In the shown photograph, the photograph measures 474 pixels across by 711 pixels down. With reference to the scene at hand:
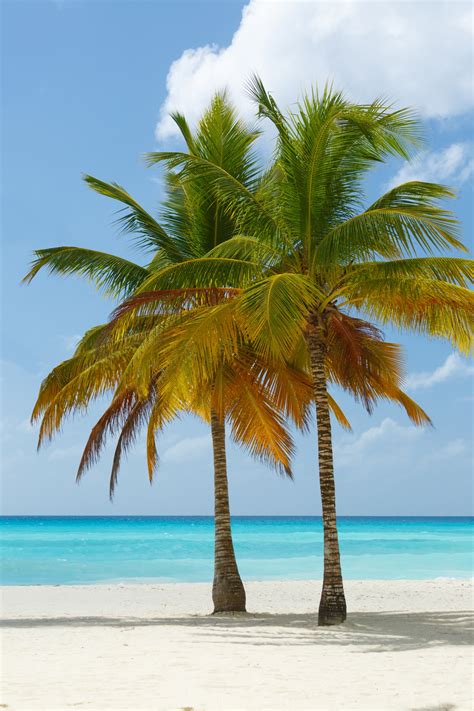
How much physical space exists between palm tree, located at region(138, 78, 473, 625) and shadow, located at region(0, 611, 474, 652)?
0.74 metres

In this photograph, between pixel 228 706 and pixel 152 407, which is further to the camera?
pixel 152 407

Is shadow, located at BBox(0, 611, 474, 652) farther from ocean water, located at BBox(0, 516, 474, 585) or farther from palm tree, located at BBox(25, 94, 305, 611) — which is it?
ocean water, located at BBox(0, 516, 474, 585)

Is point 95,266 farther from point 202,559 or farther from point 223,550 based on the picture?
point 202,559

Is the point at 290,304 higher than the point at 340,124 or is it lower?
lower

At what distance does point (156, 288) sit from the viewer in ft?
40.3

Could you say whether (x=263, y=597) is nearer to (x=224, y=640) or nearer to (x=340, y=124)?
(x=224, y=640)

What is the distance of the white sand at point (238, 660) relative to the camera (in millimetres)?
6832

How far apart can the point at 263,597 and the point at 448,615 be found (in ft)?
19.6

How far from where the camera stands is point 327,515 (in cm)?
1186

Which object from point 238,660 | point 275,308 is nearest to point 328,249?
point 275,308

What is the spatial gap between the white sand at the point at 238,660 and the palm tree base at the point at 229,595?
0.37 m

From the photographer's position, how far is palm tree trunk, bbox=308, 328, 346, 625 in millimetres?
11844

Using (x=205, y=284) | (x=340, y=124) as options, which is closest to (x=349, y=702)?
(x=205, y=284)

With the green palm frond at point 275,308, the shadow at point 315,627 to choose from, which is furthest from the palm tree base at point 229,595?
the green palm frond at point 275,308
